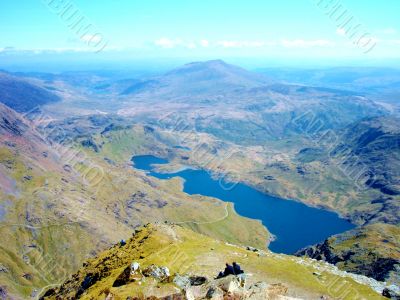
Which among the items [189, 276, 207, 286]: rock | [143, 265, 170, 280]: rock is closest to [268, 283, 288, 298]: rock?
[189, 276, 207, 286]: rock

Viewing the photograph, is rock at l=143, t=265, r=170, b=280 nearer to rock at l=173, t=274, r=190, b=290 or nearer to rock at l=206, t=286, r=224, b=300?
rock at l=173, t=274, r=190, b=290

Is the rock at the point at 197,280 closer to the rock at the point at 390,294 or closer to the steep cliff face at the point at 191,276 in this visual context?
the steep cliff face at the point at 191,276

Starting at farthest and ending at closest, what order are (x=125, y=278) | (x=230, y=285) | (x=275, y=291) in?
(x=125, y=278) < (x=275, y=291) < (x=230, y=285)

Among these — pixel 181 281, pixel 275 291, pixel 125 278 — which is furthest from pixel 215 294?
pixel 125 278

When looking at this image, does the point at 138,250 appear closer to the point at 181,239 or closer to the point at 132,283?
the point at 181,239

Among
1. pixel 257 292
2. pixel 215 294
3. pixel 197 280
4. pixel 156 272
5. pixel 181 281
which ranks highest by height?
pixel 215 294

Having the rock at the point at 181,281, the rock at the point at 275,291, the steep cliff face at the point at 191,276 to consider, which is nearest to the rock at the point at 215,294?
the steep cliff face at the point at 191,276

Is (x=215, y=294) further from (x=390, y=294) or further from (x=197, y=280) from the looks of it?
(x=390, y=294)

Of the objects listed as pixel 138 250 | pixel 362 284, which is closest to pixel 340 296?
pixel 362 284

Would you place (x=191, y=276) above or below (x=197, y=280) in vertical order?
below
